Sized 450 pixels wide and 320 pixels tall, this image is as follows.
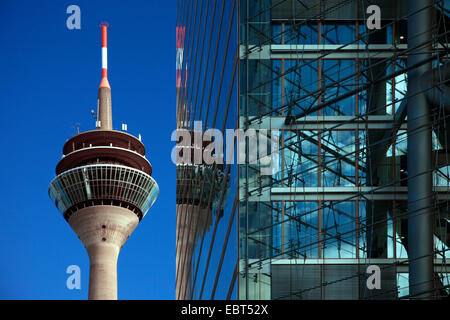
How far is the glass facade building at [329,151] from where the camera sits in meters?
18.1

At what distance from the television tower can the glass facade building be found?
8512 centimetres

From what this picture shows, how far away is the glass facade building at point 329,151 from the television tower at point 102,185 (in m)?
85.1

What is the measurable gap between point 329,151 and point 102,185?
91504 mm

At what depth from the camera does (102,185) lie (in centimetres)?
11012

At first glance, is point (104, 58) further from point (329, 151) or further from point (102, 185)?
A: point (329, 151)

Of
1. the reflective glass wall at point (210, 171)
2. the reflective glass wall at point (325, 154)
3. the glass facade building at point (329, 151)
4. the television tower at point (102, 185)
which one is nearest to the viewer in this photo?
the glass facade building at point (329, 151)

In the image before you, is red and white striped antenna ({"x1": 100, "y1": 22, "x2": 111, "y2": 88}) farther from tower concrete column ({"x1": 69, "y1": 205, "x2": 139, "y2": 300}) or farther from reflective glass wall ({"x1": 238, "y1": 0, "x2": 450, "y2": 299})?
reflective glass wall ({"x1": 238, "y1": 0, "x2": 450, "y2": 299})

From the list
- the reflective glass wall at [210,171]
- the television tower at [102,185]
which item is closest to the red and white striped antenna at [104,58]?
the television tower at [102,185]

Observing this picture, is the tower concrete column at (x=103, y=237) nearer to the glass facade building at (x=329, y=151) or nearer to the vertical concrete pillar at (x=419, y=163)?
the glass facade building at (x=329, y=151)

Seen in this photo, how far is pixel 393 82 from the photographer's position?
21.0m

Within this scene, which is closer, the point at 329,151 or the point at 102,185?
the point at 329,151

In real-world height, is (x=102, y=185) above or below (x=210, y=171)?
above

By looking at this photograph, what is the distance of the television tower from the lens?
107250mm

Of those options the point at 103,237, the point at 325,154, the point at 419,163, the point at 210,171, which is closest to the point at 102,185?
the point at 103,237
